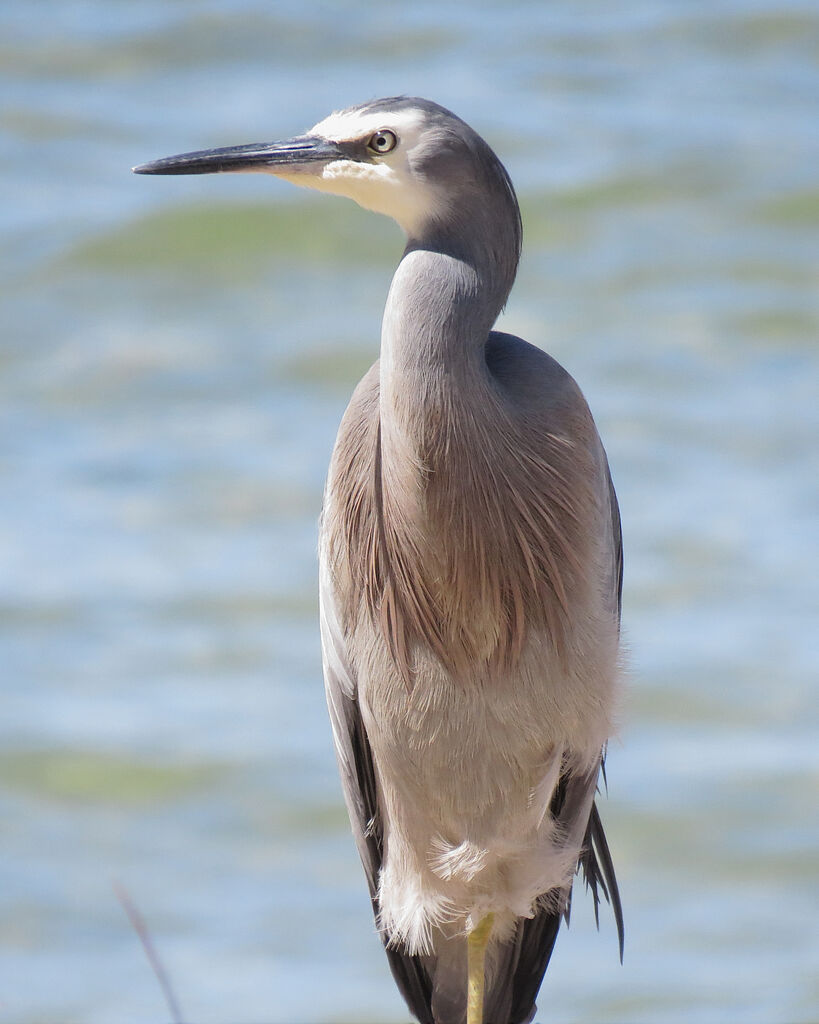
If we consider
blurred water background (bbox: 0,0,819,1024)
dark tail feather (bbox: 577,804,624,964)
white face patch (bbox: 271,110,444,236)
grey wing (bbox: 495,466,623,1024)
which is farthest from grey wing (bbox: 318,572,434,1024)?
white face patch (bbox: 271,110,444,236)

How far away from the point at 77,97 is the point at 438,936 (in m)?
7.63

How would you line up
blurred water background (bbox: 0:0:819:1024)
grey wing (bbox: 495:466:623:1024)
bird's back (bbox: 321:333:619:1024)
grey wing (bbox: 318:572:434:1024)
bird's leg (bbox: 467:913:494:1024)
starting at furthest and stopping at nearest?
blurred water background (bbox: 0:0:819:1024) < grey wing (bbox: 495:466:623:1024) < bird's leg (bbox: 467:913:494:1024) < grey wing (bbox: 318:572:434:1024) < bird's back (bbox: 321:333:619:1024)

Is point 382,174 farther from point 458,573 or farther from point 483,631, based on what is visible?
point 483,631

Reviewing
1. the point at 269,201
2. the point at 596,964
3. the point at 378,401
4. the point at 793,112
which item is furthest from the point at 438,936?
the point at 793,112

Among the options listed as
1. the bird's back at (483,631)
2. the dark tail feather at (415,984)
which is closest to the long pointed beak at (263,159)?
the bird's back at (483,631)

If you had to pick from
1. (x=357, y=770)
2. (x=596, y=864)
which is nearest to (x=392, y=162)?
(x=357, y=770)

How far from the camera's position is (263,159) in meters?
2.71

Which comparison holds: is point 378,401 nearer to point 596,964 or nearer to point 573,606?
point 573,606

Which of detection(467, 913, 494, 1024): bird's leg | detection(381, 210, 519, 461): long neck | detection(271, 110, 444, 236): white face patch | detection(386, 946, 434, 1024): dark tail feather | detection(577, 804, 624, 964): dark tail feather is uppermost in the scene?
detection(271, 110, 444, 236): white face patch

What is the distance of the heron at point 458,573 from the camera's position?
2693 mm

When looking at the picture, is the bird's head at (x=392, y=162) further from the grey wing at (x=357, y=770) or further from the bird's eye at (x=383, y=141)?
the grey wing at (x=357, y=770)

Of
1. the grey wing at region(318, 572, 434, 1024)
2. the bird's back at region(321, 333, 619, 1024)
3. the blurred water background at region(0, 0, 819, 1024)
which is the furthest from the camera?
the blurred water background at region(0, 0, 819, 1024)

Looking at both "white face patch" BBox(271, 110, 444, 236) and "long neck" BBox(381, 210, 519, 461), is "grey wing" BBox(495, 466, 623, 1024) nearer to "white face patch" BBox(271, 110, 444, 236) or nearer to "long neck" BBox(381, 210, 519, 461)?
"long neck" BBox(381, 210, 519, 461)

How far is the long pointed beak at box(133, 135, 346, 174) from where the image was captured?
8.86 feet
